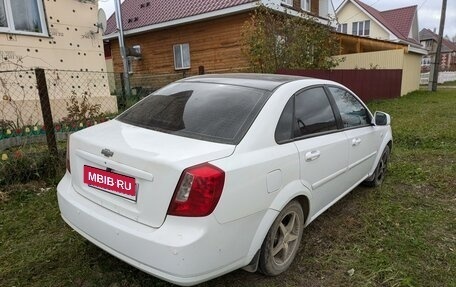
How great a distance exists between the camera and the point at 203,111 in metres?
2.59

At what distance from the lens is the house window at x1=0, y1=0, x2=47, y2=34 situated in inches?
311

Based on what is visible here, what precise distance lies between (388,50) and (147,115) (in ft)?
60.7

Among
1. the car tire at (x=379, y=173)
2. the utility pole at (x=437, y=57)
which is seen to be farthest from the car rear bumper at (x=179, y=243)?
the utility pole at (x=437, y=57)

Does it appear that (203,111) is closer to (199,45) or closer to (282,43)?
(282,43)

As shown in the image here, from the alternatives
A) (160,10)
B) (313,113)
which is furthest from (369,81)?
(313,113)

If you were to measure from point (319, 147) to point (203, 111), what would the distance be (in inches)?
40.7

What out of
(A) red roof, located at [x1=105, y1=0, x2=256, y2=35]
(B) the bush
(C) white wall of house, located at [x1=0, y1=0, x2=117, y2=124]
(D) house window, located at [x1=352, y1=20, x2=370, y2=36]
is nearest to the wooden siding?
(A) red roof, located at [x1=105, y1=0, x2=256, y2=35]

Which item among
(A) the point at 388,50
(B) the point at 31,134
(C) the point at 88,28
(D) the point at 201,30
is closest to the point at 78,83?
(C) the point at 88,28

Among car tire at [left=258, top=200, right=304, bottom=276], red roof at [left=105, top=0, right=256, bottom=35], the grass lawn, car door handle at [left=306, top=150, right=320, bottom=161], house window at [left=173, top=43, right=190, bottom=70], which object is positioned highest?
red roof at [left=105, top=0, right=256, bottom=35]

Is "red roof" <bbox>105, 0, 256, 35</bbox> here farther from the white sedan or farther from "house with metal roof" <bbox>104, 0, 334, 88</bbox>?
the white sedan

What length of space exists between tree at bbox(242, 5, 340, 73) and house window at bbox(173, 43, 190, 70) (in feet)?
18.3

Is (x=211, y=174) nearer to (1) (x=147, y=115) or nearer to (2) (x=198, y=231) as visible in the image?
(2) (x=198, y=231)

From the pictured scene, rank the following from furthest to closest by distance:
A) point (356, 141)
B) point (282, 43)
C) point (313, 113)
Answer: point (282, 43)
point (356, 141)
point (313, 113)

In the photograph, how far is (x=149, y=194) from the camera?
2.01 meters
